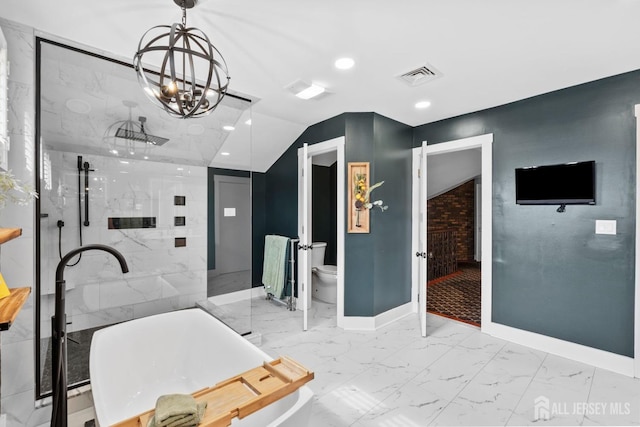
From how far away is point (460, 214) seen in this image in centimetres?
694

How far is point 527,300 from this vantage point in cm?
288

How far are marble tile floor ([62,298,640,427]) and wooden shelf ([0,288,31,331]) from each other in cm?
135

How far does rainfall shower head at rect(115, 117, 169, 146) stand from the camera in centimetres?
256

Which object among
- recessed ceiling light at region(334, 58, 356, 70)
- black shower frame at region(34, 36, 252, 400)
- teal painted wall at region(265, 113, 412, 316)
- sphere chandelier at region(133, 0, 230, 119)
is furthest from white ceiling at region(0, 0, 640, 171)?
teal painted wall at region(265, 113, 412, 316)

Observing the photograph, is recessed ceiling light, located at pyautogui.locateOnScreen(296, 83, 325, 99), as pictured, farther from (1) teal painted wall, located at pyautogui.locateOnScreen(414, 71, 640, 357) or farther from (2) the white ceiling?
(1) teal painted wall, located at pyautogui.locateOnScreen(414, 71, 640, 357)

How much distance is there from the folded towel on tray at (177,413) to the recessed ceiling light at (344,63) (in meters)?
2.23

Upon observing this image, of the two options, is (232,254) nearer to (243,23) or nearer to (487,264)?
(243,23)

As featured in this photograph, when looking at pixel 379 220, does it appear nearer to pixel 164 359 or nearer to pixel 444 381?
pixel 444 381

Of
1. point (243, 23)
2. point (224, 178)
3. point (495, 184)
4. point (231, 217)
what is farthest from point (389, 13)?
point (231, 217)

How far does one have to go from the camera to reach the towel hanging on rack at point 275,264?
156 inches

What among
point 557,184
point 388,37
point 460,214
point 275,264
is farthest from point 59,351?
point 460,214

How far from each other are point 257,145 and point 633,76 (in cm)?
368

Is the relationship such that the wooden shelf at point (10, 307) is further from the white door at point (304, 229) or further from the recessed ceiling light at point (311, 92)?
the recessed ceiling light at point (311, 92)

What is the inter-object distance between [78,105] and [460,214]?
699 centimetres
